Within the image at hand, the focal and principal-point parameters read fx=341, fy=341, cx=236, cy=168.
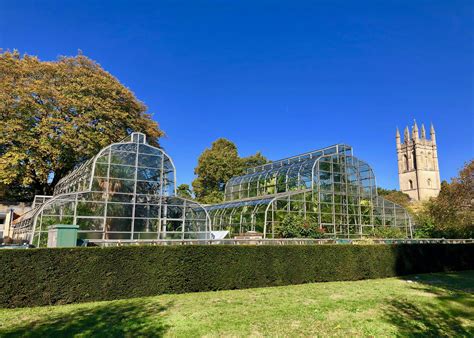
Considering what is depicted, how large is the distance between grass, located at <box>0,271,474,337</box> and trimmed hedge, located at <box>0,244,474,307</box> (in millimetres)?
411

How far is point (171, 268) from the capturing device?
31.2 feet

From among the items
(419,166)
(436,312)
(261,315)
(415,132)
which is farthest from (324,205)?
(415,132)

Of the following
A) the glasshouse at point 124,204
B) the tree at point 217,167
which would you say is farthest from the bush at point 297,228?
the tree at point 217,167

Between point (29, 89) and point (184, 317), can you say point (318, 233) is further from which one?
point (29, 89)

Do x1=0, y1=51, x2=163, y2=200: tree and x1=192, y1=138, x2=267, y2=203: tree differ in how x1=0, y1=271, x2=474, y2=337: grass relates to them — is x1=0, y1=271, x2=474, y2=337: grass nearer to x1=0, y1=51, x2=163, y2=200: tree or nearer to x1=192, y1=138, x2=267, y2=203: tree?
x1=0, y1=51, x2=163, y2=200: tree

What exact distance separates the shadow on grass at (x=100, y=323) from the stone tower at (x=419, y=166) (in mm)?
94211

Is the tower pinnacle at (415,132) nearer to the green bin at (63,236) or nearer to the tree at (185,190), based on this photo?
the tree at (185,190)

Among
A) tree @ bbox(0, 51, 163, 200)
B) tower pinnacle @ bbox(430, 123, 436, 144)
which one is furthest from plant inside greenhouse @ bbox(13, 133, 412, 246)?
tower pinnacle @ bbox(430, 123, 436, 144)

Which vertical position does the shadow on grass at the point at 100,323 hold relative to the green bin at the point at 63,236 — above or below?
below

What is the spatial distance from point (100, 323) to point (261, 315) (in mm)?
3175

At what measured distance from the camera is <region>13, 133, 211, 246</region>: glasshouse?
14.6 m

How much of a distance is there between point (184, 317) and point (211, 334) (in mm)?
1101

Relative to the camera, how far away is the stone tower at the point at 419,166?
293ft

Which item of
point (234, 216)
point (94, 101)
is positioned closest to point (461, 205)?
point (234, 216)
